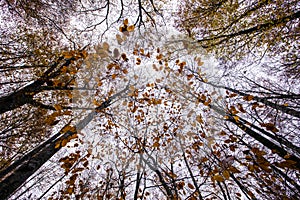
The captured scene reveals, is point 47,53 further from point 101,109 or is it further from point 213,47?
point 213,47

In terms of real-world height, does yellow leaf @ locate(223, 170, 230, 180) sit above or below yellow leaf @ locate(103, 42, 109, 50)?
below

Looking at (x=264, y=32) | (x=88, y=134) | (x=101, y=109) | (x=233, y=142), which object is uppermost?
(x=264, y=32)

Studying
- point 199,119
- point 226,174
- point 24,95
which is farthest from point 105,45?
point 226,174

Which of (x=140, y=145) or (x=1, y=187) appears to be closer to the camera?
(x=1, y=187)

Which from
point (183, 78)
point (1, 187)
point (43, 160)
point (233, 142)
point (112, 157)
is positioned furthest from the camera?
point (183, 78)

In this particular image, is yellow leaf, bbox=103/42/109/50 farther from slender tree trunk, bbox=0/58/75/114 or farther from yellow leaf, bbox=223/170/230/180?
yellow leaf, bbox=223/170/230/180

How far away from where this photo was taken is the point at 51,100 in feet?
15.7

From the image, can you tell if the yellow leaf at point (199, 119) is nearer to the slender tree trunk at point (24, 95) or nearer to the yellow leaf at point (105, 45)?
the yellow leaf at point (105, 45)

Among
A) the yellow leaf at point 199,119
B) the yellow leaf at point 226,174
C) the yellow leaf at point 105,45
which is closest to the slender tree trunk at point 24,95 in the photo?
the yellow leaf at point 105,45

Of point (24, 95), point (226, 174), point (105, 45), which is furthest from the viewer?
point (105, 45)

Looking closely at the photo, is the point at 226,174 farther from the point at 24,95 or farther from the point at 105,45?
the point at 24,95

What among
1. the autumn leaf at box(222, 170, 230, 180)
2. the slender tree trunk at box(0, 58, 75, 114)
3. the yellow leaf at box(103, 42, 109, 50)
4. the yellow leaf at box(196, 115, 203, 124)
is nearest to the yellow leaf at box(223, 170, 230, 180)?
the autumn leaf at box(222, 170, 230, 180)

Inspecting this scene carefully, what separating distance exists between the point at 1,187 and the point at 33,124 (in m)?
3.89

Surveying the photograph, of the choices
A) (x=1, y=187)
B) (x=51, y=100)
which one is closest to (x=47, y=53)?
(x=51, y=100)
